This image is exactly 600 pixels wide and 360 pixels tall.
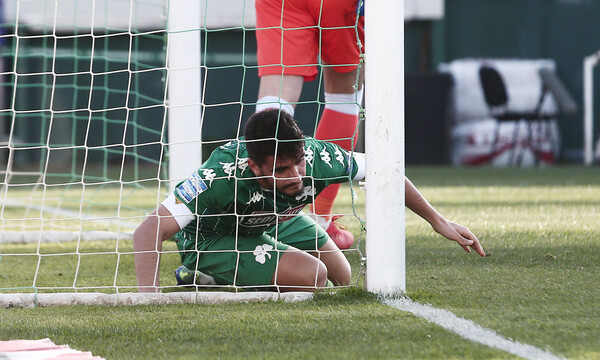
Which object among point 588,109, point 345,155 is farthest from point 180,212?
point 588,109

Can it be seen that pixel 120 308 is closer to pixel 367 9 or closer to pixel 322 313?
pixel 322 313

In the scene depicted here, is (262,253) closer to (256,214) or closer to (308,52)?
(256,214)

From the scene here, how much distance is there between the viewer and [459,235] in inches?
98.3

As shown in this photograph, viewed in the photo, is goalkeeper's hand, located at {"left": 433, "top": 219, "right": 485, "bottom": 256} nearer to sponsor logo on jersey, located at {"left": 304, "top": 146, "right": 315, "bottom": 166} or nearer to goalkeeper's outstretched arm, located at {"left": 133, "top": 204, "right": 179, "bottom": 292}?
sponsor logo on jersey, located at {"left": 304, "top": 146, "right": 315, "bottom": 166}

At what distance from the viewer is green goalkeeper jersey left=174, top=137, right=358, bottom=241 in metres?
2.50

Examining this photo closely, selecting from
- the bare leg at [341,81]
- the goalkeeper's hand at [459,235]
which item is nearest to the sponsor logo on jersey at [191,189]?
the goalkeeper's hand at [459,235]

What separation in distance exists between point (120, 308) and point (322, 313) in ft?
2.05

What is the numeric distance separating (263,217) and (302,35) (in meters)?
0.94

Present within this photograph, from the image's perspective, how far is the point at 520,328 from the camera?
1.90 meters

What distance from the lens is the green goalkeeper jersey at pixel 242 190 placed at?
2.50 metres

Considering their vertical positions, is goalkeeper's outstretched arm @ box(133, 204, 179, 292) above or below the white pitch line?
above

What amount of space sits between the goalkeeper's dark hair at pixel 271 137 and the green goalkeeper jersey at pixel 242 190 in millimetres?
87

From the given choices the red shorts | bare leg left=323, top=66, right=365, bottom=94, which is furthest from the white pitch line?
bare leg left=323, top=66, right=365, bottom=94

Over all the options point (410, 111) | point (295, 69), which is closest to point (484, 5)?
point (410, 111)
